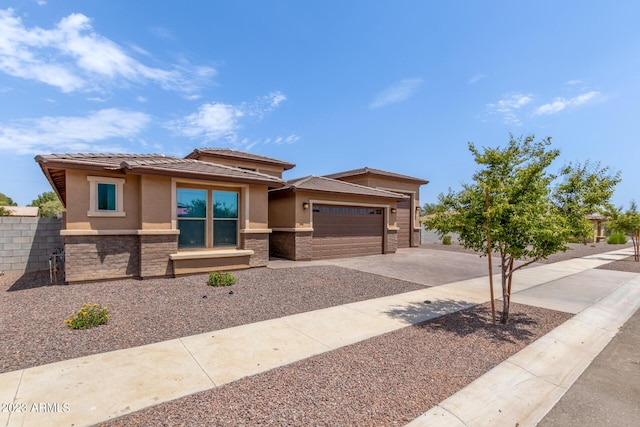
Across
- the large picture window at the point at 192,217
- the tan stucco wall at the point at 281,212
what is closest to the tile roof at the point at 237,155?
the tan stucco wall at the point at 281,212

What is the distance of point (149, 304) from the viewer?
6430 millimetres

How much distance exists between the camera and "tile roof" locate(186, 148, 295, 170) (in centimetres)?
1571

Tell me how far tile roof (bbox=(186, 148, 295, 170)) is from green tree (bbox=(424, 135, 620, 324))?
12.4 m

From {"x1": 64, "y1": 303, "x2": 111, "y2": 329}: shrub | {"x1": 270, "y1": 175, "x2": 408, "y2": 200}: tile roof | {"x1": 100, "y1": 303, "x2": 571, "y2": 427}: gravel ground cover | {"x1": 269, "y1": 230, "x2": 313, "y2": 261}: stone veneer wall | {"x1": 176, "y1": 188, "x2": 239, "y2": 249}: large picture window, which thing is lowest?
{"x1": 100, "y1": 303, "x2": 571, "y2": 427}: gravel ground cover

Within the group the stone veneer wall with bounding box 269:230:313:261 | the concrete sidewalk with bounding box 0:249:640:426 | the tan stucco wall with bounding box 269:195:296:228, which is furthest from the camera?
the tan stucco wall with bounding box 269:195:296:228

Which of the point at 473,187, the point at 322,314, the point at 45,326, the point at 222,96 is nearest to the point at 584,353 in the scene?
the point at 473,187

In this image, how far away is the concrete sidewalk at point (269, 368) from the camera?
3066mm

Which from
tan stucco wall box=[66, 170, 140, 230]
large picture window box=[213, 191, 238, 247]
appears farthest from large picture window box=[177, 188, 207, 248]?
tan stucco wall box=[66, 170, 140, 230]

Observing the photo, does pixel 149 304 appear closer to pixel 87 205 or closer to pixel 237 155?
pixel 87 205

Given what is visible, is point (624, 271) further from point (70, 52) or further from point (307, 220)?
point (70, 52)

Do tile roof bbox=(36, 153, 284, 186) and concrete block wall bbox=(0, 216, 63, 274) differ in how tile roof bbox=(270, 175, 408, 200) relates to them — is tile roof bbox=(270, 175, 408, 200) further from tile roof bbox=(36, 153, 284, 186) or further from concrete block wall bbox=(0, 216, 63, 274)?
concrete block wall bbox=(0, 216, 63, 274)

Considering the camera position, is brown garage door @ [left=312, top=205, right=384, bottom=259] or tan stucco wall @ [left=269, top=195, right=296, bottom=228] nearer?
tan stucco wall @ [left=269, top=195, right=296, bottom=228]

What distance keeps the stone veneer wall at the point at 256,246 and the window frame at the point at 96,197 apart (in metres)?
3.77

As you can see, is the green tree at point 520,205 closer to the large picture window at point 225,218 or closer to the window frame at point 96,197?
the large picture window at point 225,218
